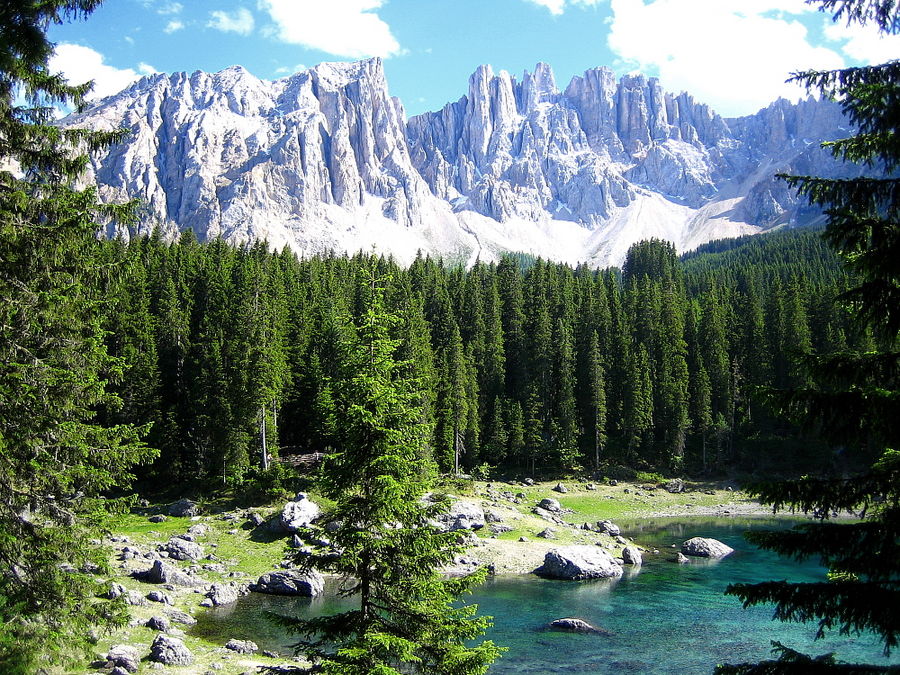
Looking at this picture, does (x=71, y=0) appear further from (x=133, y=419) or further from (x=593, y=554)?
(x=133, y=419)

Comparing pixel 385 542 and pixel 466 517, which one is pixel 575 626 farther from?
pixel 385 542

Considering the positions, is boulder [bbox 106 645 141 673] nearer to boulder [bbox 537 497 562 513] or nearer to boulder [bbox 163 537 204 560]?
boulder [bbox 163 537 204 560]

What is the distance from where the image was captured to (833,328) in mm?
84875

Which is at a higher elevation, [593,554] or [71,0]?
[71,0]

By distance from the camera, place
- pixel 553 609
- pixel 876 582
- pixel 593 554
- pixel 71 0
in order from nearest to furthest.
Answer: pixel 876 582 → pixel 71 0 → pixel 553 609 → pixel 593 554

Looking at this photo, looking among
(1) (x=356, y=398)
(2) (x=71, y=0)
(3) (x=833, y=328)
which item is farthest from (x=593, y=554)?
(3) (x=833, y=328)

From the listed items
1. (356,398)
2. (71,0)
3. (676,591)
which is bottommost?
(676,591)

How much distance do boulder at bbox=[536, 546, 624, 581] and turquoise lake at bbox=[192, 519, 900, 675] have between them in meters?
1.02

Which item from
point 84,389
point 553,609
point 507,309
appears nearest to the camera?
point 84,389

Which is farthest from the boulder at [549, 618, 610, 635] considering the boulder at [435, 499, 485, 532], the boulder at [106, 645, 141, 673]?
the boulder at [106, 645, 141, 673]

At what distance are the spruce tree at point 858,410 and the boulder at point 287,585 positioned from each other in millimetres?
30993

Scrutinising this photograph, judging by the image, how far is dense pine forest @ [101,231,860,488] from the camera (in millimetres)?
58562

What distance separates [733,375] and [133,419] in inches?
2939

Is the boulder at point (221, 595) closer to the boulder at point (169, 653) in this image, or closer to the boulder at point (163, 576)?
the boulder at point (163, 576)
